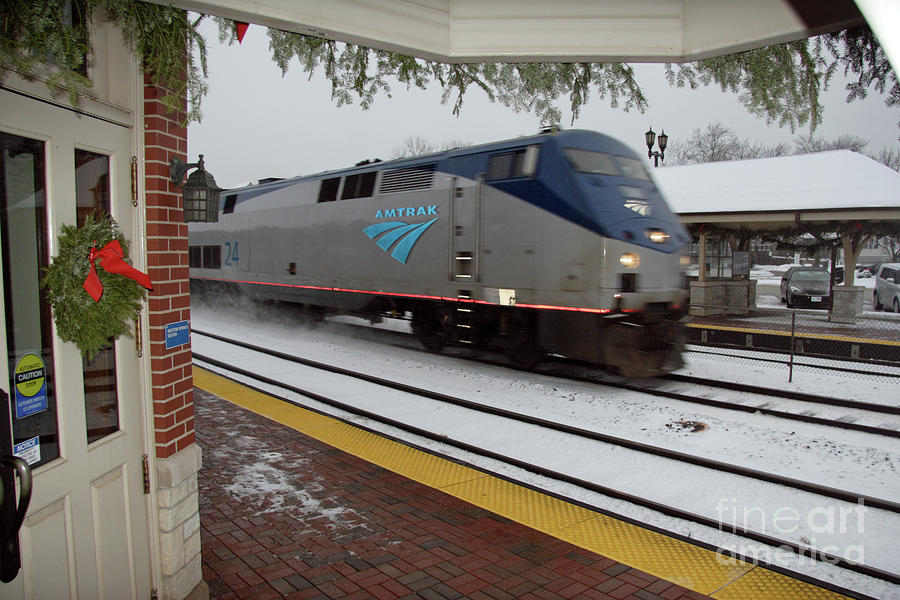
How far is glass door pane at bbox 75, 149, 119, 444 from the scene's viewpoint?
270 centimetres

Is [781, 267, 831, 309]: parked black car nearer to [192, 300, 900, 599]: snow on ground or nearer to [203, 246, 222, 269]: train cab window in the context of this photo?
[192, 300, 900, 599]: snow on ground

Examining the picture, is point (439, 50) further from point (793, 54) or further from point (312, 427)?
point (312, 427)

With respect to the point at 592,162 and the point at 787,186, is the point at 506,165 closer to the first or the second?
the point at 592,162

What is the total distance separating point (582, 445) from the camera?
653 centimetres

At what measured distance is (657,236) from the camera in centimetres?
875

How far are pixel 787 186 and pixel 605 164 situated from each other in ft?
34.3

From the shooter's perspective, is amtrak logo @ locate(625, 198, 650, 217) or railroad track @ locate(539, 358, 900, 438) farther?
amtrak logo @ locate(625, 198, 650, 217)

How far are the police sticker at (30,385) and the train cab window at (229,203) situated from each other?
615 inches

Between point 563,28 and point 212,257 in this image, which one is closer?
point 563,28

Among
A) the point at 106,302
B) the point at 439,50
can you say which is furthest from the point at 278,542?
the point at 439,50

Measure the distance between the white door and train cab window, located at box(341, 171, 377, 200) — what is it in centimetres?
952

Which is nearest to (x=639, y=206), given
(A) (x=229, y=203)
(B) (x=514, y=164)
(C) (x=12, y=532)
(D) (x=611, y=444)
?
(B) (x=514, y=164)

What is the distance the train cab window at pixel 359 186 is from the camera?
12.4 meters

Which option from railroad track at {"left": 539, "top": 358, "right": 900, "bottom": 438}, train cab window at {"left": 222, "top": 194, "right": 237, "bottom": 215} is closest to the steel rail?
railroad track at {"left": 539, "top": 358, "right": 900, "bottom": 438}
